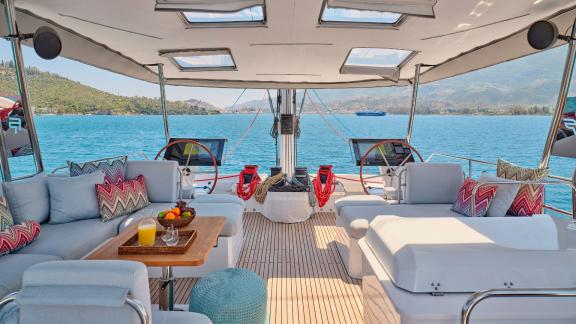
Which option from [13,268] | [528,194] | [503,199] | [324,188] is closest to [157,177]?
[13,268]

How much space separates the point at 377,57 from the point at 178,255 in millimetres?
3116

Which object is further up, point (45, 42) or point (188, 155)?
point (45, 42)

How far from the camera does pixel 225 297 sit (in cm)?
162

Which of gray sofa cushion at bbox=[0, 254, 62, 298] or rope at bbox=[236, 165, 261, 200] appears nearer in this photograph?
gray sofa cushion at bbox=[0, 254, 62, 298]

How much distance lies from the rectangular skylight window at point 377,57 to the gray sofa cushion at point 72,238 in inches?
103

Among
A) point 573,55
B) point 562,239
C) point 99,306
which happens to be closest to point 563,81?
point 573,55

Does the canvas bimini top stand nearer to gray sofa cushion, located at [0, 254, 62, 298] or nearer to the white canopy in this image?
the white canopy

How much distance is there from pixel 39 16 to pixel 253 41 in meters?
1.52

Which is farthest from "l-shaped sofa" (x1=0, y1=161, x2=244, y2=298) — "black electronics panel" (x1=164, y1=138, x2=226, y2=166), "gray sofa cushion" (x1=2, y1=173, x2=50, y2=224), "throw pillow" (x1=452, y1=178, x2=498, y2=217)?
"throw pillow" (x1=452, y1=178, x2=498, y2=217)

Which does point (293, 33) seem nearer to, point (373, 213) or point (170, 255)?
point (373, 213)

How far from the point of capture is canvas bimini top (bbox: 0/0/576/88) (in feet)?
7.55

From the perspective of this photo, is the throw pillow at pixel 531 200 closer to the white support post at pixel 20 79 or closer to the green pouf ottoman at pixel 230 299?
the green pouf ottoman at pixel 230 299

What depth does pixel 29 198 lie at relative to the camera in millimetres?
2227

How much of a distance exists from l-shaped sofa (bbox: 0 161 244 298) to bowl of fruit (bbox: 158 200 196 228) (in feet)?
0.40
